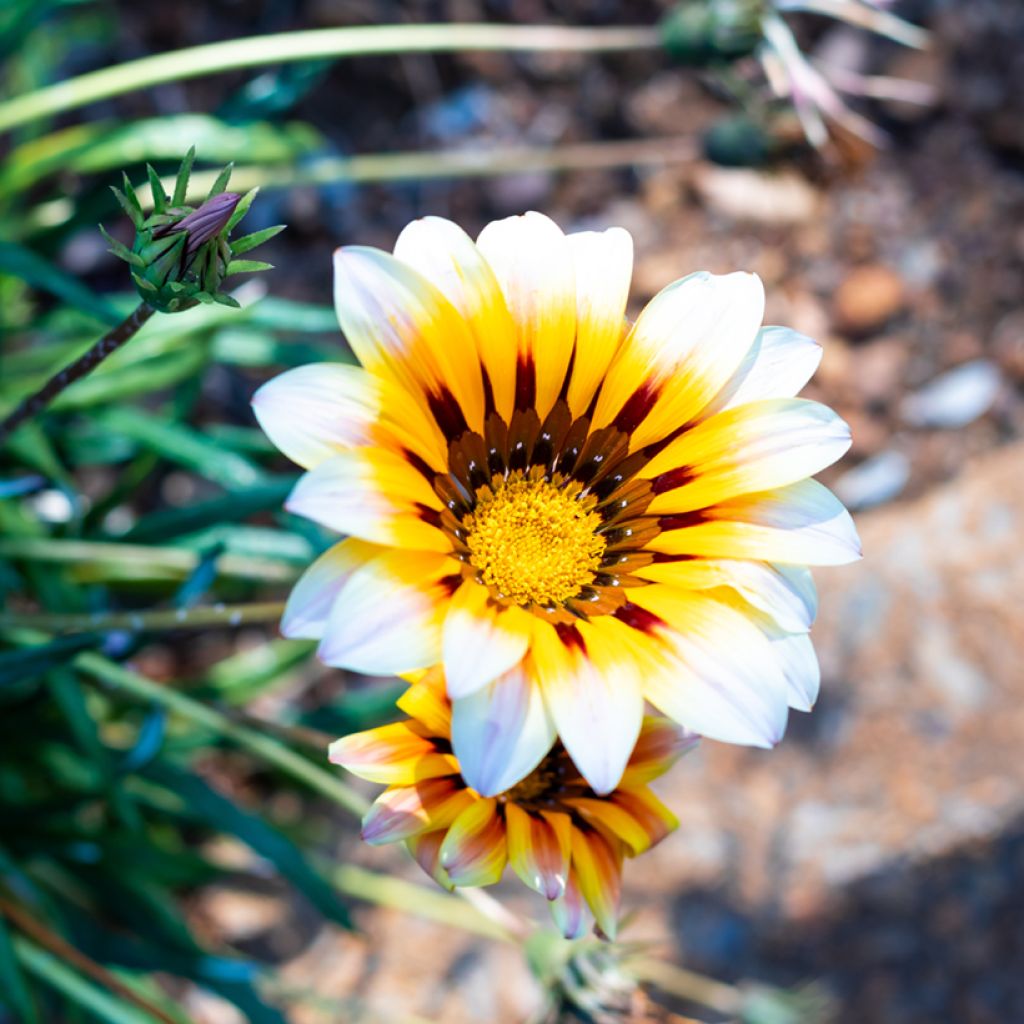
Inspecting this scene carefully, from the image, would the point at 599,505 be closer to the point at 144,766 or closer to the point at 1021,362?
the point at 144,766

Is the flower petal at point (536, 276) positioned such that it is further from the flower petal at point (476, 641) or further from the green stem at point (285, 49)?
the green stem at point (285, 49)

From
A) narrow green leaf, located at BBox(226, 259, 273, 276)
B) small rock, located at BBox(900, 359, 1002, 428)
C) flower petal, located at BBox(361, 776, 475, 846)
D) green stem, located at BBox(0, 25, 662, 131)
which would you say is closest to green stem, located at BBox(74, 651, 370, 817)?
flower petal, located at BBox(361, 776, 475, 846)

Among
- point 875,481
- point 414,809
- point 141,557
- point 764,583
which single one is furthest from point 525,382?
point 875,481

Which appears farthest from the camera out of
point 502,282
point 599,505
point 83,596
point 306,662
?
point 306,662

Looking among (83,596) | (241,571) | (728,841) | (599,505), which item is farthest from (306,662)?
(599,505)

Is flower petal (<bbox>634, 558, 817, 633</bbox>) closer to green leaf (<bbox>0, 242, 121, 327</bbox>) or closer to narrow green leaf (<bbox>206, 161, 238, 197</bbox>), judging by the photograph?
narrow green leaf (<bbox>206, 161, 238, 197</bbox>)

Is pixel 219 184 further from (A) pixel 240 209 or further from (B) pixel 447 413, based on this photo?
(B) pixel 447 413
